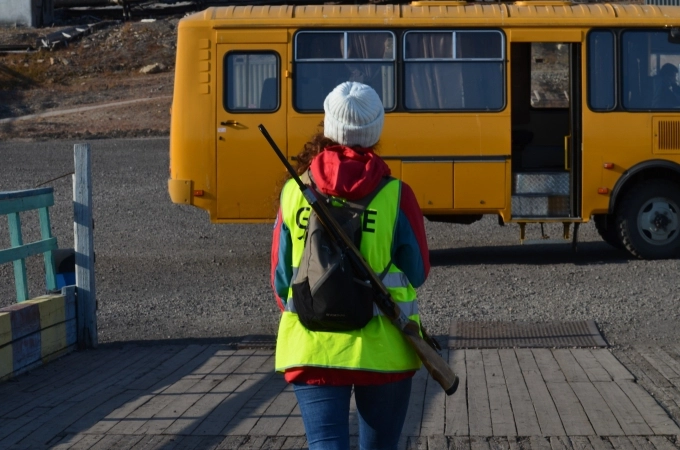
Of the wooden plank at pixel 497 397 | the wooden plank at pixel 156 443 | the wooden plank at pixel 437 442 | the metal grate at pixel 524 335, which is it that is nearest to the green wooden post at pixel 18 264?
the wooden plank at pixel 156 443

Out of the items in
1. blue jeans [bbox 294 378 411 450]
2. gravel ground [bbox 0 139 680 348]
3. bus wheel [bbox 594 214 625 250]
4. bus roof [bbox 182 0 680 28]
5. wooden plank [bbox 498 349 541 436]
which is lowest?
wooden plank [bbox 498 349 541 436]

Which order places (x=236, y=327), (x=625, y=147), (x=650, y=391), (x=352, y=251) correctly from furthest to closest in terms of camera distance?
(x=625, y=147)
(x=236, y=327)
(x=650, y=391)
(x=352, y=251)

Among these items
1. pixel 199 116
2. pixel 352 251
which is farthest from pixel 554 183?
pixel 352 251

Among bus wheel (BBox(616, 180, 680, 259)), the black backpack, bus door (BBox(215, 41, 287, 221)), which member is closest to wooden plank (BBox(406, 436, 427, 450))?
the black backpack

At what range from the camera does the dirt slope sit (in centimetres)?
2756

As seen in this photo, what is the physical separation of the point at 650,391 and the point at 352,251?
3.81 m

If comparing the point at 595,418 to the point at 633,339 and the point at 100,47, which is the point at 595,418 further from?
the point at 100,47

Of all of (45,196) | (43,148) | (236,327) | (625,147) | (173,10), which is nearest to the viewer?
(45,196)

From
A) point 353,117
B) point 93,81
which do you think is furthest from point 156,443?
point 93,81

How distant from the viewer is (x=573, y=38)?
12.6 m

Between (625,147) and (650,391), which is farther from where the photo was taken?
(625,147)

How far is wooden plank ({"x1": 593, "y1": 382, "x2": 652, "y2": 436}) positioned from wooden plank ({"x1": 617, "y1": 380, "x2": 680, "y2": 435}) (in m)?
0.03

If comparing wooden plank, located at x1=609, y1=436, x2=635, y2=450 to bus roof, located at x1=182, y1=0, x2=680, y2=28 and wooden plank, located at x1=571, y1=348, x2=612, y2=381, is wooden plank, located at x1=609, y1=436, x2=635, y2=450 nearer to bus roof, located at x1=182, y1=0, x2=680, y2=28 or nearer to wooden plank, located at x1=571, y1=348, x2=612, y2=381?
wooden plank, located at x1=571, y1=348, x2=612, y2=381

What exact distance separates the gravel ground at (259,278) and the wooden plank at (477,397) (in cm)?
125
